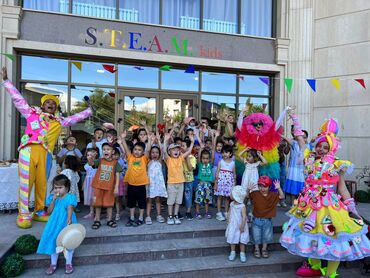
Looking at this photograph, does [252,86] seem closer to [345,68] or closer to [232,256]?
[345,68]

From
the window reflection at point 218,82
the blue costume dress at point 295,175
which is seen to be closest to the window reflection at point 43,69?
the window reflection at point 218,82

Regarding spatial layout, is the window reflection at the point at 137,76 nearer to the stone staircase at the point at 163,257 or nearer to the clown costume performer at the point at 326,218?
the stone staircase at the point at 163,257

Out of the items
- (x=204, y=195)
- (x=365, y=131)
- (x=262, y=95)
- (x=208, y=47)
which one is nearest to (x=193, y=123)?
(x=204, y=195)

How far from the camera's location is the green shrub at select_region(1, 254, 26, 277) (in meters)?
4.08

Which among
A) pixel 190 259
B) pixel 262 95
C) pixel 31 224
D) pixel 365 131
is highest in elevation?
pixel 262 95

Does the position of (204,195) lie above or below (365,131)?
below

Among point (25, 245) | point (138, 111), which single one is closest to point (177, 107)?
point (138, 111)

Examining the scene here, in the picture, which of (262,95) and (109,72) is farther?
(262,95)

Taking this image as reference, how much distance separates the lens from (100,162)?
556 cm

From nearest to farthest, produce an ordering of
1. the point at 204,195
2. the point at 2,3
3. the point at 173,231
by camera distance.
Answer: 1. the point at 173,231
2. the point at 204,195
3. the point at 2,3

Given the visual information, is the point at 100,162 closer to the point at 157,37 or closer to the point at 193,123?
the point at 193,123

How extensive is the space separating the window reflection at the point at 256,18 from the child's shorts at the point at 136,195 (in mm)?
6996

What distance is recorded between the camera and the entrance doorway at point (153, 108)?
31.9 feet

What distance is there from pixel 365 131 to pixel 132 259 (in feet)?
25.5
